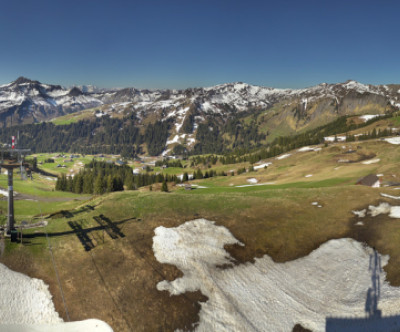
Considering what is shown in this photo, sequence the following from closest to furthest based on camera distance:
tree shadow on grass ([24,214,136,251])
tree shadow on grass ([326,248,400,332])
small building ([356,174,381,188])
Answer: tree shadow on grass ([326,248,400,332]), tree shadow on grass ([24,214,136,251]), small building ([356,174,381,188])

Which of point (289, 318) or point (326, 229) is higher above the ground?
→ point (326, 229)

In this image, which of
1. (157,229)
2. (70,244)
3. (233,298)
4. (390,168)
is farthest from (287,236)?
(390,168)

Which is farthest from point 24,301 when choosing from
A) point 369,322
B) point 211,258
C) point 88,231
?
point 369,322

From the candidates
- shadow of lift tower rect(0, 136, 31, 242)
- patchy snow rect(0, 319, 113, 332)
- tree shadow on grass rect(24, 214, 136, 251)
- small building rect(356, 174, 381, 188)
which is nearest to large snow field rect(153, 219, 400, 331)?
tree shadow on grass rect(24, 214, 136, 251)

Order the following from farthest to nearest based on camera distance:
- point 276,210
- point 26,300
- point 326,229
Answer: point 276,210, point 326,229, point 26,300

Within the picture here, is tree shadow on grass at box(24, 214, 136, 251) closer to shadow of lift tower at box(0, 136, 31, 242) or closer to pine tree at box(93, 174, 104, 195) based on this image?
shadow of lift tower at box(0, 136, 31, 242)

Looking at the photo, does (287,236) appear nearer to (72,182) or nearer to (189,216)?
(189,216)
